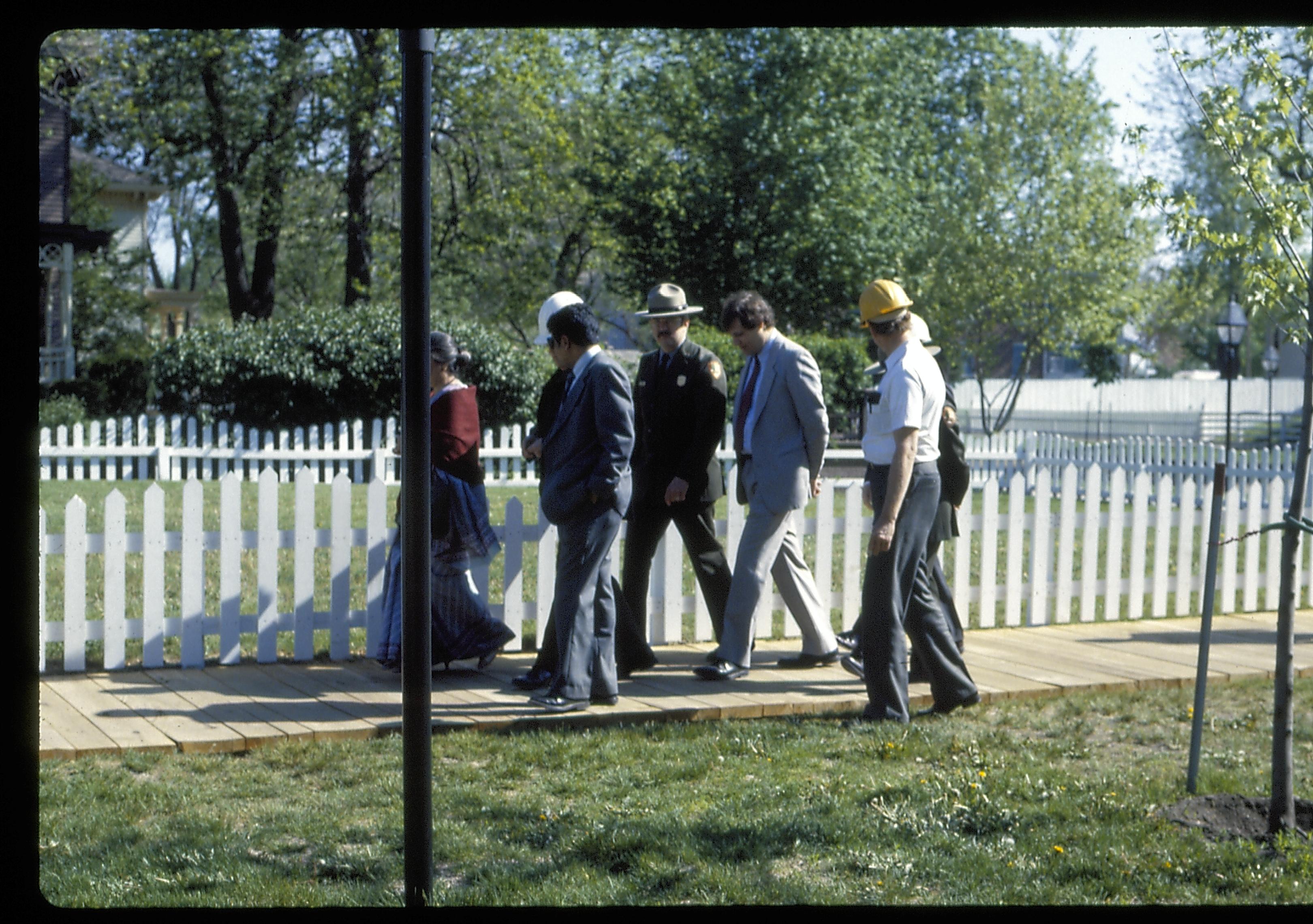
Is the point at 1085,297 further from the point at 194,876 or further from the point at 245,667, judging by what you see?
the point at 194,876

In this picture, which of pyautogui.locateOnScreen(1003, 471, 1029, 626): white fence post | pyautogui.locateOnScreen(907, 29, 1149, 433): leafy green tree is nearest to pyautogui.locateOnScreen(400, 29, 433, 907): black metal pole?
pyautogui.locateOnScreen(1003, 471, 1029, 626): white fence post

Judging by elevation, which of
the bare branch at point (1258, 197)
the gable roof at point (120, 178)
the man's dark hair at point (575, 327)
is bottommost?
the man's dark hair at point (575, 327)

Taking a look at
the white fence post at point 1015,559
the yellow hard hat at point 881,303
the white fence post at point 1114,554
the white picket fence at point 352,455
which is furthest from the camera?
the white picket fence at point 352,455

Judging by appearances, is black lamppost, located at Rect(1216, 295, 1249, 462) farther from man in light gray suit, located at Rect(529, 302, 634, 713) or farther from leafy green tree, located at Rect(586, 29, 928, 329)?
man in light gray suit, located at Rect(529, 302, 634, 713)

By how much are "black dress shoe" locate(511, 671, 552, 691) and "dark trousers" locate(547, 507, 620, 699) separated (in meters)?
0.41

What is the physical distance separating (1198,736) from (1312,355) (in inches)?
53.6

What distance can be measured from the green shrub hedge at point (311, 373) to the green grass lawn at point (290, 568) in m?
3.37

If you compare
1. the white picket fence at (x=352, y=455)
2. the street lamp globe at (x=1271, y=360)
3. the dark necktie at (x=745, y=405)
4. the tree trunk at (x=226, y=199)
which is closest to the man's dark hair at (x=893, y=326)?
the dark necktie at (x=745, y=405)

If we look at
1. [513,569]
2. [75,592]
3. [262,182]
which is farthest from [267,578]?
[262,182]

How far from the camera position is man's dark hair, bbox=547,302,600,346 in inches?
238

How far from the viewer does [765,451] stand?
21.7 feet

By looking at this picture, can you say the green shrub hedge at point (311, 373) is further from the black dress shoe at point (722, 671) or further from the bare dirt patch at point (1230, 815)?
the bare dirt patch at point (1230, 815)

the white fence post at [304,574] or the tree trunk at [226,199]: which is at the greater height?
the tree trunk at [226,199]

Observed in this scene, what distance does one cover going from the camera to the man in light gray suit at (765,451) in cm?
655
